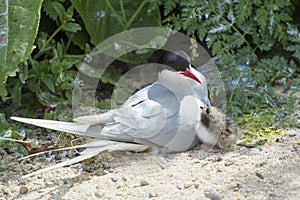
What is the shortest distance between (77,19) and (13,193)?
3.94ft

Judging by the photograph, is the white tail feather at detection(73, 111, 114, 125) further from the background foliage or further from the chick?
Answer: the chick

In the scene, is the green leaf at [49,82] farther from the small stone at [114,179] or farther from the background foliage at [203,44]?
the small stone at [114,179]

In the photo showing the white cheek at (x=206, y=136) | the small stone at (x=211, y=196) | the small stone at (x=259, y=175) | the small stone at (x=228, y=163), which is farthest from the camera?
the white cheek at (x=206, y=136)

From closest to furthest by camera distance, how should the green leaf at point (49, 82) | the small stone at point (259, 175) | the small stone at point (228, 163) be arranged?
the small stone at point (259, 175), the small stone at point (228, 163), the green leaf at point (49, 82)

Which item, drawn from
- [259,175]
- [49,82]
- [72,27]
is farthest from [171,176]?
[72,27]

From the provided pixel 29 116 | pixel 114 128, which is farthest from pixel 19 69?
pixel 114 128

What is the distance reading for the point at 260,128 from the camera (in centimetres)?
288

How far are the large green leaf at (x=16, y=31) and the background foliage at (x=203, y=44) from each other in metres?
0.19

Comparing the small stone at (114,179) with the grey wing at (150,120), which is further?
the grey wing at (150,120)

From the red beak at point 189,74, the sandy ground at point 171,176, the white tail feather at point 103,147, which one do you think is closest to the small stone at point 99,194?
the sandy ground at point 171,176

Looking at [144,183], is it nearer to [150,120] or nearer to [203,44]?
A: [150,120]

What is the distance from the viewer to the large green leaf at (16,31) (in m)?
2.66

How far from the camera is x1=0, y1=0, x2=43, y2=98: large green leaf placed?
8.74 ft

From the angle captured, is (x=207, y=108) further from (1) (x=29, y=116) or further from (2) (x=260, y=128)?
(1) (x=29, y=116)
